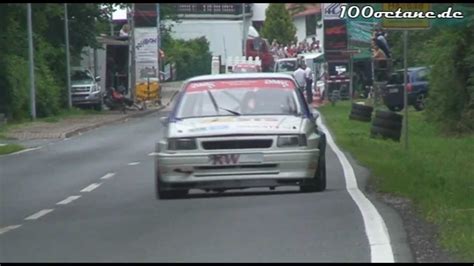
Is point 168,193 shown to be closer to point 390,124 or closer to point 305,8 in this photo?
point 305,8

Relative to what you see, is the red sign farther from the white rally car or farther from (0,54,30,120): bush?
(0,54,30,120): bush

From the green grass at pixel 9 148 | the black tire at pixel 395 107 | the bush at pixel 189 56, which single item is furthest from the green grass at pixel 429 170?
the bush at pixel 189 56

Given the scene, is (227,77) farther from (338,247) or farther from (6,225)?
(338,247)

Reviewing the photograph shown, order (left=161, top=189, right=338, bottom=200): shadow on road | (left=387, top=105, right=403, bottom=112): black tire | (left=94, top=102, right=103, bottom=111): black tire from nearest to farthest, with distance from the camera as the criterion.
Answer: (left=161, top=189, right=338, bottom=200): shadow on road
(left=387, top=105, right=403, bottom=112): black tire
(left=94, top=102, right=103, bottom=111): black tire

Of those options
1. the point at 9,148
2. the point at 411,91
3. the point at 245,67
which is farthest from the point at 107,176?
the point at 245,67

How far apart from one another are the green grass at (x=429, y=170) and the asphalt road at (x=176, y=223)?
531 mm

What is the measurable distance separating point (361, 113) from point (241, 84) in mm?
23606

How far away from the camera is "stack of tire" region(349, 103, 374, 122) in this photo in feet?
134

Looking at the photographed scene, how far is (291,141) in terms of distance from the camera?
16.7 metres

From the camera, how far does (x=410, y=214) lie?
49.8 feet

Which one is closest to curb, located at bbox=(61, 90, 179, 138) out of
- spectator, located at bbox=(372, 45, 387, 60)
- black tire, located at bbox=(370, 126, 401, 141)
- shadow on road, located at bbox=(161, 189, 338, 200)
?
black tire, located at bbox=(370, 126, 401, 141)

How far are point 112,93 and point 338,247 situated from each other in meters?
45.9

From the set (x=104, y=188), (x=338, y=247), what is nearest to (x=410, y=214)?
(x=338, y=247)

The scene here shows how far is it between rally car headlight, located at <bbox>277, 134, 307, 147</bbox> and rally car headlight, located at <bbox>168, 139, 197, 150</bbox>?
1.08 m
